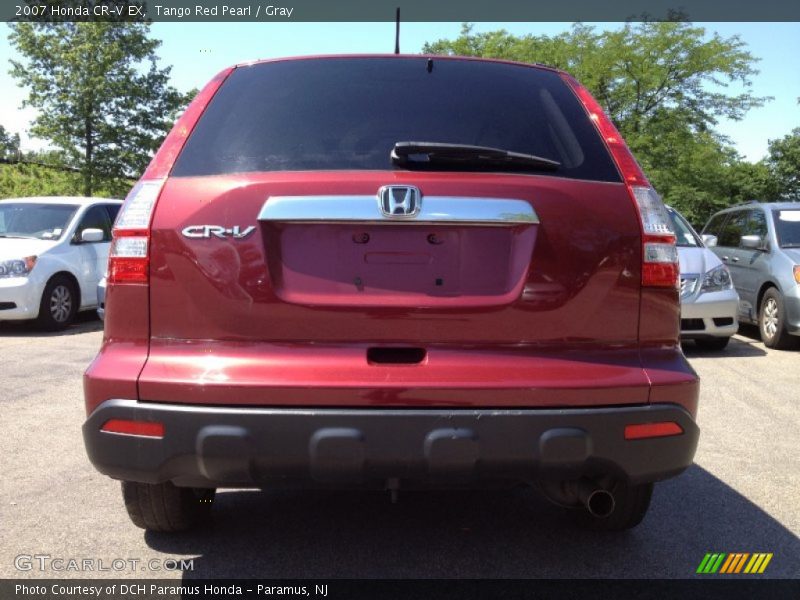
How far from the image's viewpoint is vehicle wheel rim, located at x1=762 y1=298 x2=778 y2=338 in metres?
9.09

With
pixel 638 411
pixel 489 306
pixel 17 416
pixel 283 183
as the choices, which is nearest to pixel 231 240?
pixel 283 183

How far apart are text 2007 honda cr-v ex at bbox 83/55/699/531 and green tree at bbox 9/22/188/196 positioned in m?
25.2

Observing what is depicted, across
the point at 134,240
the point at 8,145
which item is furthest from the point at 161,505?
the point at 8,145

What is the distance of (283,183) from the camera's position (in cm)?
246

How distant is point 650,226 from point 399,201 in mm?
820

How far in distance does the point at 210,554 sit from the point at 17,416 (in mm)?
2985

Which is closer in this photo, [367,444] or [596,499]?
[367,444]

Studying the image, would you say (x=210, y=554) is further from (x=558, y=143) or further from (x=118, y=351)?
(x=558, y=143)

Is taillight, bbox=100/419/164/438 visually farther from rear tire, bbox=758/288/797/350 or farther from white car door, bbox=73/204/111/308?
white car door, bbox=73/204/111/308

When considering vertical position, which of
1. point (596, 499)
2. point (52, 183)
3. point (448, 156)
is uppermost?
point (448, 156)

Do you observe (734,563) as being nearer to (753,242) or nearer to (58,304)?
(753,242)

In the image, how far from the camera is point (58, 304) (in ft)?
33.0

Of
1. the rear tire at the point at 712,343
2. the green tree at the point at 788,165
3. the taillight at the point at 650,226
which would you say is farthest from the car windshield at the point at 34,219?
the green tree at the point at 788,165

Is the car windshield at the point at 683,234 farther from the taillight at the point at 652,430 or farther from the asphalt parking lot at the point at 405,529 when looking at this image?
the taillight at the point at 652,430
